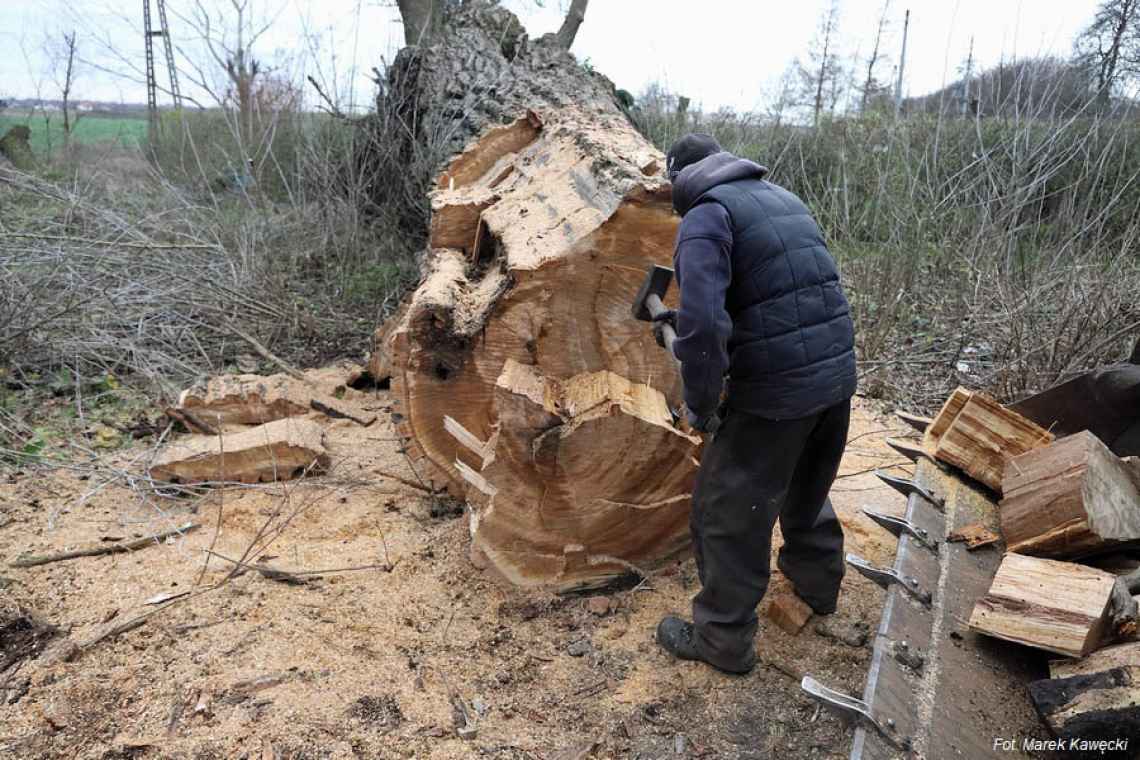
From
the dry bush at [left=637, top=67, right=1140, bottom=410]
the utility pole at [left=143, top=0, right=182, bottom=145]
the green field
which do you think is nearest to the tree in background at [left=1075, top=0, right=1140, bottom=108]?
the dry bush at [left=637, top=67, right=1140, bottom=410]

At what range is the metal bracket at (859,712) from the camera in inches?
63.9

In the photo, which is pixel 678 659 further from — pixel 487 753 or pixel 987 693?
pixel 987 693

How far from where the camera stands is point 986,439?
282 centimetres

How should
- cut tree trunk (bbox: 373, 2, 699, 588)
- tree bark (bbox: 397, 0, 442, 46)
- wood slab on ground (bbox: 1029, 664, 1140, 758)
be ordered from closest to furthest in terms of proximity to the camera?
1. wood slab on ground (bbox: 1029, 664, 1140, 758)
2. cut tree trunk (bbox: 373, 2, 699, 588)
3. tree bark (bbox: 397, 0, 442, 46)

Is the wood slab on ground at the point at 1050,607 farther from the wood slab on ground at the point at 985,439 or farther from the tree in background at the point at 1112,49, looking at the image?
the tree in background at the point at 1112,49

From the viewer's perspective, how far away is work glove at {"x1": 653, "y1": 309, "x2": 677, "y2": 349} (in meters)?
2.32

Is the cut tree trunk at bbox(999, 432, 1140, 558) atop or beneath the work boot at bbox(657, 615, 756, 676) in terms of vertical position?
atop

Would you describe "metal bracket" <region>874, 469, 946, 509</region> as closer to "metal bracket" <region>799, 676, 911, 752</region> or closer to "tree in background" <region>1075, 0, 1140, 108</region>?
"metal bracket" <region>799, 676, 911, 752</region>

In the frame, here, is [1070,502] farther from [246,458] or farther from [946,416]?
[246,458]

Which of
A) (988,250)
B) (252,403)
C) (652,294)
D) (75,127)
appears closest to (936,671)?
(652,294)

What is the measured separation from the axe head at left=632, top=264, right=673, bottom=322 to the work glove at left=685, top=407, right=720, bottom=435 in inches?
14.6

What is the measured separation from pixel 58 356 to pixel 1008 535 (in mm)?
5152

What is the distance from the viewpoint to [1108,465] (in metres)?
2.39

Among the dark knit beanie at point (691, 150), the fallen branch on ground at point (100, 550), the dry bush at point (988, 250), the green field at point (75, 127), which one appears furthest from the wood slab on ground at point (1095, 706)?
the green field at point (75, 127)
